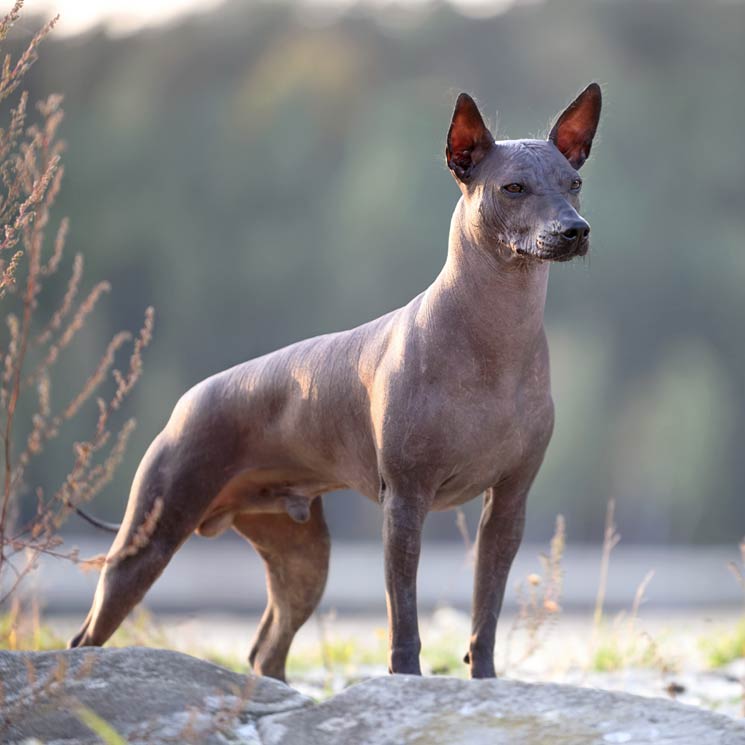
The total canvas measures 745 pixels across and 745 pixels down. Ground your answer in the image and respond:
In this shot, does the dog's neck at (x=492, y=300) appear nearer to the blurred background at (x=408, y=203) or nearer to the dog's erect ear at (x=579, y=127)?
the dog's erect ear at (x=579, y=127)

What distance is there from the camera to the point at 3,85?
3648 mm

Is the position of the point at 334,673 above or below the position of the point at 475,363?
below

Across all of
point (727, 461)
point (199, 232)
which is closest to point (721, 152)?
point (727, 461)

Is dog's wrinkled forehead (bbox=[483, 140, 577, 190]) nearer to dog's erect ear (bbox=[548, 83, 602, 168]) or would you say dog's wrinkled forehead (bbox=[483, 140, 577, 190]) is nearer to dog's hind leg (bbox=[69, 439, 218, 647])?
dog's erect ear (bbox=[548, 83, 602, 168])

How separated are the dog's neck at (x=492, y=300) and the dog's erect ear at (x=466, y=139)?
0.17 meters

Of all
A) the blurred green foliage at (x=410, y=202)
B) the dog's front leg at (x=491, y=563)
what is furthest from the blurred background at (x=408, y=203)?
the dog's front leg at (x=491, y=563)

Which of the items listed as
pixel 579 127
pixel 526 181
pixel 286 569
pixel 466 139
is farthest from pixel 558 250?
pixel 286 569

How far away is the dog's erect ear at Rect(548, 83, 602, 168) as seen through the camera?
4.09m

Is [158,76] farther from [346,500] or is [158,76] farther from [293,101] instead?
[346,500]

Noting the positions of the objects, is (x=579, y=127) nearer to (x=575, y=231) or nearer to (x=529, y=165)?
(x=529, y=165)

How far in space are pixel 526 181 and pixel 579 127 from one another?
44cm

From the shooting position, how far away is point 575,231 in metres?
3.59

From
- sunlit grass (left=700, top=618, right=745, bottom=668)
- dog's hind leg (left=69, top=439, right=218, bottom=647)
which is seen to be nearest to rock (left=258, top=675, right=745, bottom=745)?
dog's hind leg (left=69, top=439, right=218, bottom=647)

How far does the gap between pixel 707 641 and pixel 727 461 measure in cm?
2215
